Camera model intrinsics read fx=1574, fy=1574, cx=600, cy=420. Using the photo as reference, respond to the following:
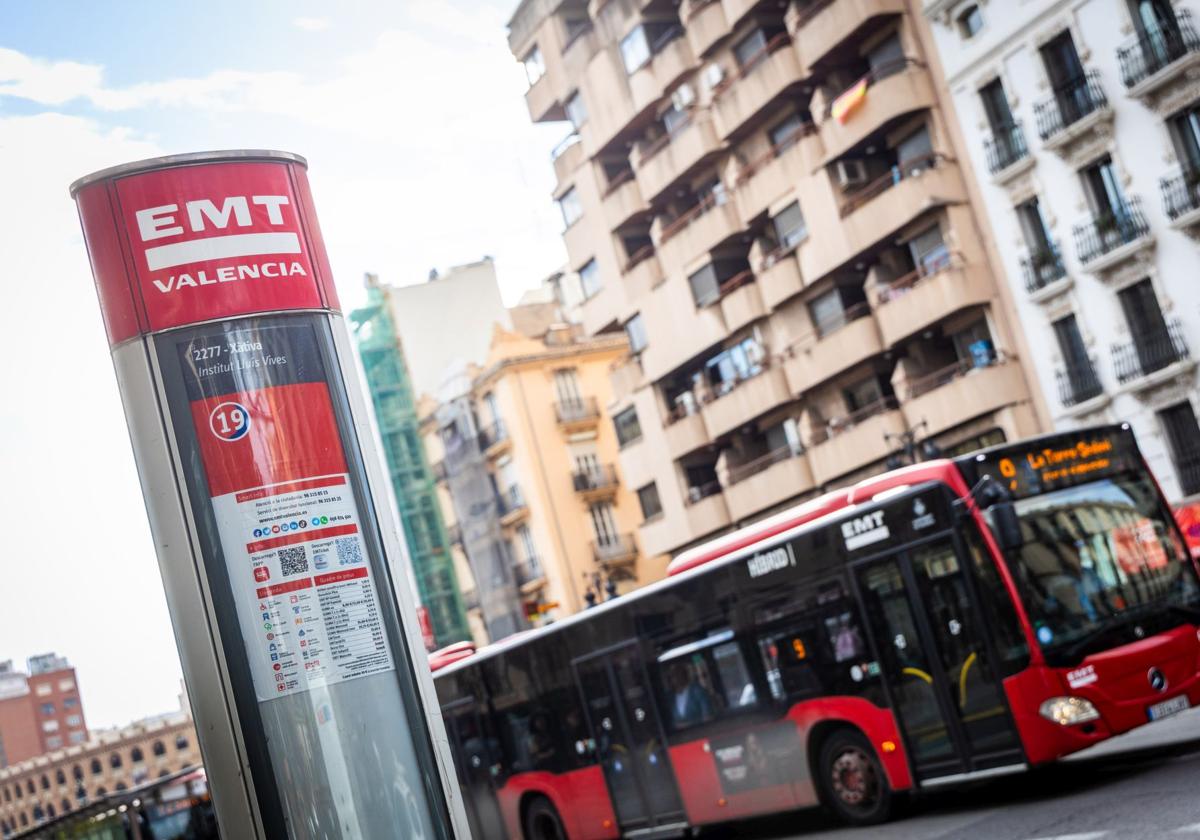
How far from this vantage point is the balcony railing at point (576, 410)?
62031mm

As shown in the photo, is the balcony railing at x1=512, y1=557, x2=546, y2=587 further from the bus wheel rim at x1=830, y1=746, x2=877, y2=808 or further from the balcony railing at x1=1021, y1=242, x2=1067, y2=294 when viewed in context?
the bus wheel rim at x1=830, y1=746, x2=877, y2=808

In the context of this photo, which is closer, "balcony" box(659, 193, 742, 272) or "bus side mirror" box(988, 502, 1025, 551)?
"bus side mirror" box(988, 502, 1025, 551)

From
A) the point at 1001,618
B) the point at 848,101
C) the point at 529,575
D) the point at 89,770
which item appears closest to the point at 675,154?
the point at 848,101

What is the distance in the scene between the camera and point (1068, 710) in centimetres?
1301

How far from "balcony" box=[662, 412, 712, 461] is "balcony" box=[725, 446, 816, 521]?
1.43m

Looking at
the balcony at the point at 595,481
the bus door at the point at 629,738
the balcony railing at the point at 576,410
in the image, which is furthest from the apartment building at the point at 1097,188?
the balcony railing at the point at 576,410

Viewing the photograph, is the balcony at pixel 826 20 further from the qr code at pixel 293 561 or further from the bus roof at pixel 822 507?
the qr code at pixel 293 561

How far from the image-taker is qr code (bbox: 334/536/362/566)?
6695 mm

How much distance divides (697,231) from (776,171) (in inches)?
144

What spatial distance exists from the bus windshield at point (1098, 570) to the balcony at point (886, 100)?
72.5 ft

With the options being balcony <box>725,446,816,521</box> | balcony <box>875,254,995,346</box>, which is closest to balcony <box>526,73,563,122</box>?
balcony <box>725,446,816,521</box>

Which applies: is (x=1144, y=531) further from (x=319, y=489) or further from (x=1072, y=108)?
(x=1072, y=108)

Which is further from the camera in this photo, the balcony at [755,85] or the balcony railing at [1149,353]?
the balcony at [755,85]

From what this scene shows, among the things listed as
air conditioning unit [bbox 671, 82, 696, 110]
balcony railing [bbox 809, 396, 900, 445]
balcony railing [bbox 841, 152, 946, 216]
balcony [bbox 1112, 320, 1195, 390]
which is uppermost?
air conditioning unit [bbox 671, 82, 696, 110]
